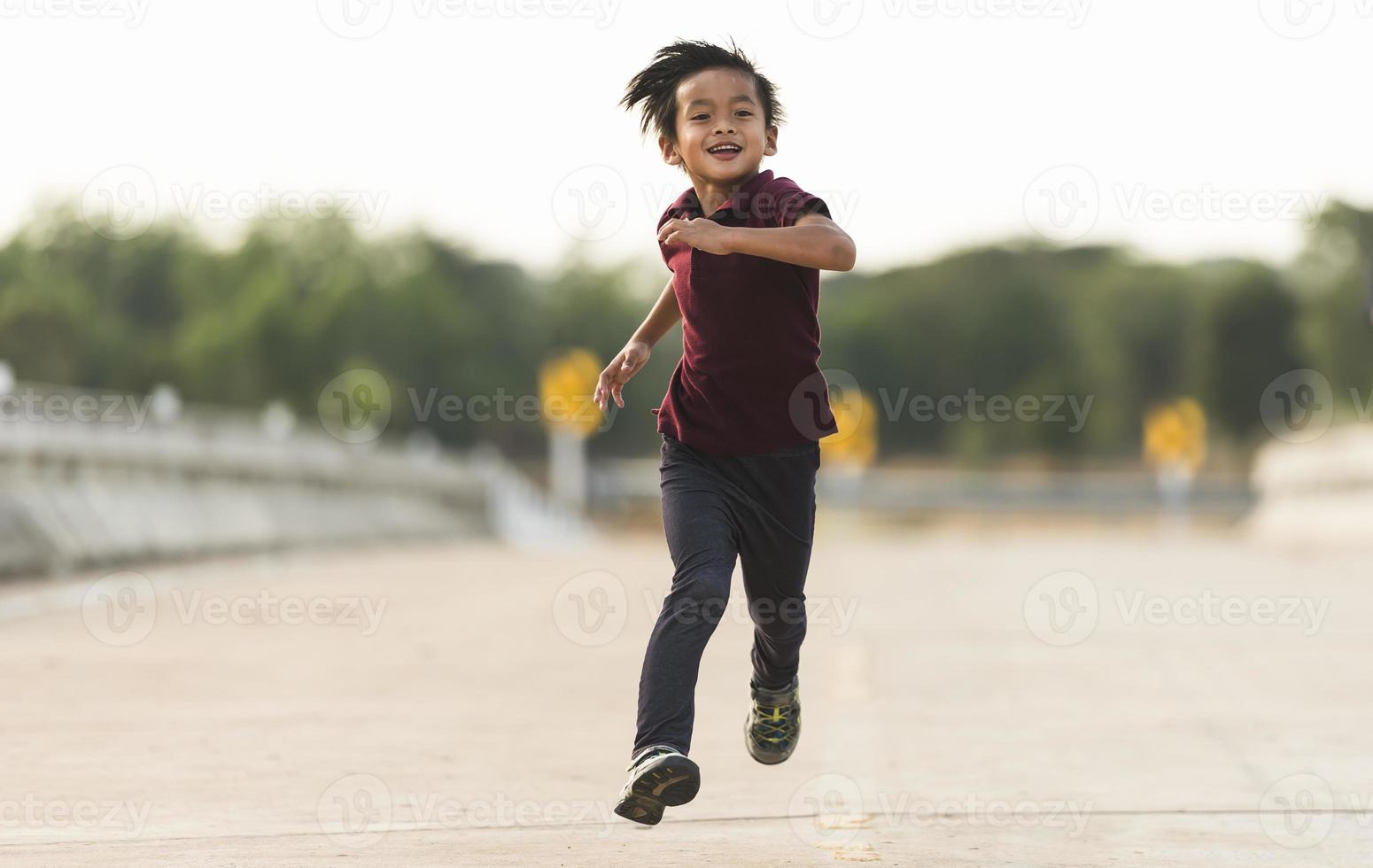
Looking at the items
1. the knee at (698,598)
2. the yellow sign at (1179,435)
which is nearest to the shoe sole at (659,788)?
the knee at (698,598)

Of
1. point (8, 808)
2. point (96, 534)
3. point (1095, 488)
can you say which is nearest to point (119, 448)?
point (96, 534)

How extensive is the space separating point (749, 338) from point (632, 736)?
2275 mm

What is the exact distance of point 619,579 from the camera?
1889cm

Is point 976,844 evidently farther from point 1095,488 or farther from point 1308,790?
point 1095,488

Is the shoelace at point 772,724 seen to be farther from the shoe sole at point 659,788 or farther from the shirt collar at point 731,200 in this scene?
the shirt collar at point 731,200

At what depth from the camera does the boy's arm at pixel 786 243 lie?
426cm

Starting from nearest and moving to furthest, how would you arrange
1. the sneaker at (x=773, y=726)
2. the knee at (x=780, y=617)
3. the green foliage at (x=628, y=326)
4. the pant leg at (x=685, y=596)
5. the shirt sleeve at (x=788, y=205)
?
the pant leg at (x=685, y=596) → the shirt sleeve at (x=788, y=205) → the knee at (x=780, y=617) → the sneaker at (x=773, y=726) → the green foliage at (x=628, y=326)

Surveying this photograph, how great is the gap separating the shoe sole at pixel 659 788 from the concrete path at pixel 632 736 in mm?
112

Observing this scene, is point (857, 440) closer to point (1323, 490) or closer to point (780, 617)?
point (1323, 490)

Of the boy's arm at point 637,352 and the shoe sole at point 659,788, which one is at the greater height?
the boy's arm at point 637,352

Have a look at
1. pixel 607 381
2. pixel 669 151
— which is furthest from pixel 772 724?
pixel 669 151

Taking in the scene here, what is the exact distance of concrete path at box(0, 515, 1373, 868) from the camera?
4.34 meters

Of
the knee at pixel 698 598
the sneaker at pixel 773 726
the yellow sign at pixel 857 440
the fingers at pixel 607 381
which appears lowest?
the yellow sign at pixel 857 440

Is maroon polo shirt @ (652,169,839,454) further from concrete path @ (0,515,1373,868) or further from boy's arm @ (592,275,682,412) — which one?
concrete path @ (0,515,1373,868)
